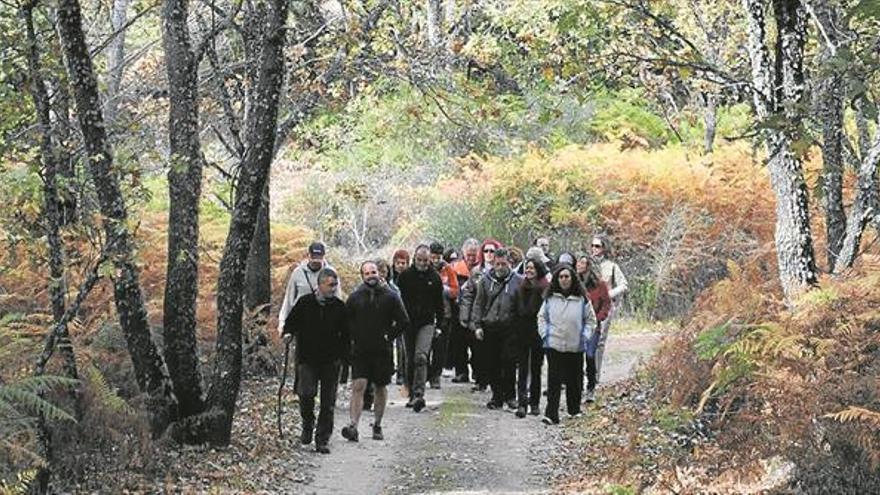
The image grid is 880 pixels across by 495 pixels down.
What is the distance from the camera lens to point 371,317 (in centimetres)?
1154

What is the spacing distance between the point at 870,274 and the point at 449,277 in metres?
6.76

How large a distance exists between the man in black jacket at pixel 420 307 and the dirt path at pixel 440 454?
0.40 metres

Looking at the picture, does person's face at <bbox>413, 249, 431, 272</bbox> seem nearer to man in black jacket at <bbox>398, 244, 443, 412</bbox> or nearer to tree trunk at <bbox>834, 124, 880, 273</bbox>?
man in black jacket at <bbox>398, 244, 443, 412</bbox>

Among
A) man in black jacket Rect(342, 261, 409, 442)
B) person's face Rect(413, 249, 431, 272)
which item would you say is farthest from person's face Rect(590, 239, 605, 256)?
man in black jacket Rect(342, 261, 409, 442)

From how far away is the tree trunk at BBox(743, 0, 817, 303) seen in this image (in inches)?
382

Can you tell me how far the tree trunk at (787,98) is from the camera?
971cm

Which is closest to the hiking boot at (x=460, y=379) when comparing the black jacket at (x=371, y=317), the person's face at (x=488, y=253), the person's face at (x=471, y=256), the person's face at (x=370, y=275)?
the person's face at (x=471, y=256)

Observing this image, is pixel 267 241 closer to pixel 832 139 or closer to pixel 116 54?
pixel 116 54

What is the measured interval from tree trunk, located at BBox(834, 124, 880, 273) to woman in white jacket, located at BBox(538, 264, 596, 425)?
10.2ft

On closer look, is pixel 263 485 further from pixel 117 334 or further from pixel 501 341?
pixel 501 341

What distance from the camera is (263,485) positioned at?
32.4ft

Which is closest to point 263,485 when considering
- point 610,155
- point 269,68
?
point 269,68

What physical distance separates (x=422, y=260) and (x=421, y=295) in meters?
0.43

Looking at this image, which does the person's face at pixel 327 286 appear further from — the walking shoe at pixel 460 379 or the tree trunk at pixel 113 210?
the walking shoe at pixel 460 379
